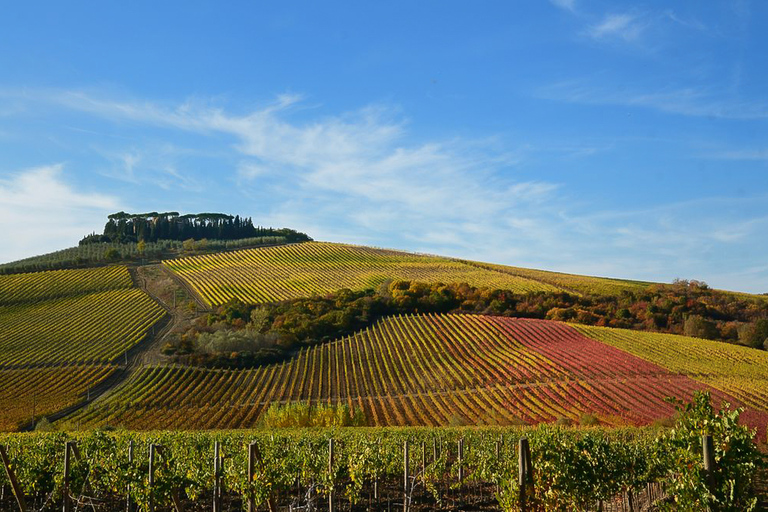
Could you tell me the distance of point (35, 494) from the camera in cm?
1723

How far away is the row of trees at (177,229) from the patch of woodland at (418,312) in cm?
7971

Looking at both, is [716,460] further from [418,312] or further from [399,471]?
[418,312]

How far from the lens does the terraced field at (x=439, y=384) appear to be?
44438 millimetres

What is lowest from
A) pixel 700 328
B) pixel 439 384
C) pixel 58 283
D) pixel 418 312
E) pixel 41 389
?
pixel 41 389

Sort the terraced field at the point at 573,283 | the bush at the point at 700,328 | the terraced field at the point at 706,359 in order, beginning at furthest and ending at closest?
the terraced field at the point at 573,283
the bush at the point at 700,328
the terraced field at the point at 706,359

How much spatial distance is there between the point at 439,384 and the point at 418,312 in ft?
87.7

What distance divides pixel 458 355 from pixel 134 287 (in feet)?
207

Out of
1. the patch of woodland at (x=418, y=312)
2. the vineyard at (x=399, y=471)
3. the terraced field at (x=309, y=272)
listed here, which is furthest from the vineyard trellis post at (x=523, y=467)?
the terraced field at (x=309, y=272)

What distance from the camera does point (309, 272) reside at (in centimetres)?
11019

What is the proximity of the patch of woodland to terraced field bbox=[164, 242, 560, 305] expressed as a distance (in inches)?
272

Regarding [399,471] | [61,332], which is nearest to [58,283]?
[61,332]

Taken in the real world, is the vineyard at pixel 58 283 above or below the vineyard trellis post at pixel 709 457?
above

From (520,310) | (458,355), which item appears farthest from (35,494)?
(520,310)

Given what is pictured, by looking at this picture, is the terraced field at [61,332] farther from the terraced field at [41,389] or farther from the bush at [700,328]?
the bush at [700,328]
